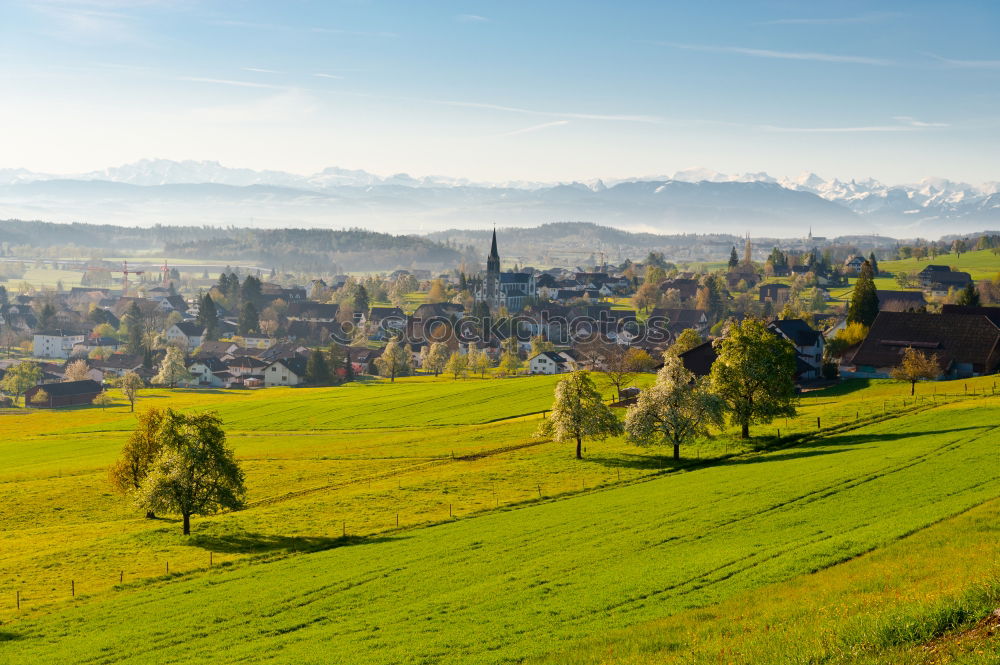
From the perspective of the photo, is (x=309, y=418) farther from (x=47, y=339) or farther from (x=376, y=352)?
(x=47, y=339)

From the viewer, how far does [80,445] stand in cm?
7500

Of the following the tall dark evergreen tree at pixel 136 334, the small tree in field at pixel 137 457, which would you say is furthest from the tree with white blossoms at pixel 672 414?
the tall dark evergreen tree at pixel 136 334

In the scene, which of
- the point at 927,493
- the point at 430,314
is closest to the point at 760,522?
the point at 927,493

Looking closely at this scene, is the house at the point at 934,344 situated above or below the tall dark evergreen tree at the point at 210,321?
above

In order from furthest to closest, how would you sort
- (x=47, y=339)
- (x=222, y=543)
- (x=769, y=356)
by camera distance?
(x=47, y=339)
(x=769, y=356)
(x=222, y=543)

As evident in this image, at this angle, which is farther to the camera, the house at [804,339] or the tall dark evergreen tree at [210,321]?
the tall dark evergreen tree at [210,321]

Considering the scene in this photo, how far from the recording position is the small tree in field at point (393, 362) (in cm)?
13362

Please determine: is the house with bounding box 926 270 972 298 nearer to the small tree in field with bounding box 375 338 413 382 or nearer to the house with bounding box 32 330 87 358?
the small tree in field with bounding box 375 338 413 382

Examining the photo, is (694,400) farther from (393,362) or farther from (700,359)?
(393,362)

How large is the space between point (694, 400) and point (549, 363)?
3164 inches

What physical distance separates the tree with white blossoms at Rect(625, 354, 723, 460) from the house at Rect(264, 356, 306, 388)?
91.7 meters

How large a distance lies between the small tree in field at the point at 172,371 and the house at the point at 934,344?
3957 inches

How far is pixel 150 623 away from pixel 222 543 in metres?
12.1

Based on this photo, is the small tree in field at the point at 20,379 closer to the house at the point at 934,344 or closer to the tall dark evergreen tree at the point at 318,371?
the tall dark evergreen tree at the point at 318,371
